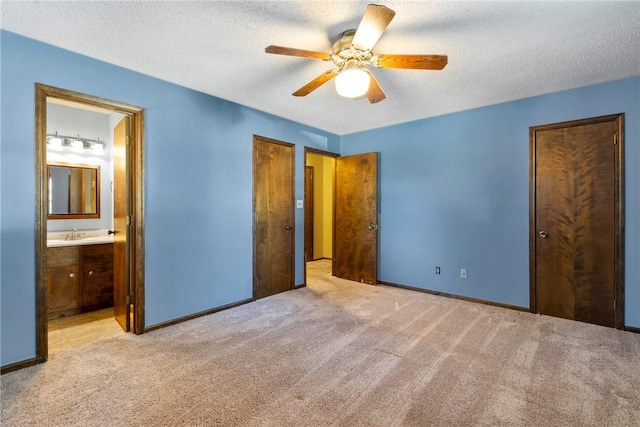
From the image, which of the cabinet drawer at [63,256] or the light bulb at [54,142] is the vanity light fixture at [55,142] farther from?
the cabinet drawer at [63,256]

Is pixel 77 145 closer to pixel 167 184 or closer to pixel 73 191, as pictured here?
pixel 73 191

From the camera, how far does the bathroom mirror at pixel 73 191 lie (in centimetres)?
369

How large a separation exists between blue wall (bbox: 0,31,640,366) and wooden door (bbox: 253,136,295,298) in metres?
0.14

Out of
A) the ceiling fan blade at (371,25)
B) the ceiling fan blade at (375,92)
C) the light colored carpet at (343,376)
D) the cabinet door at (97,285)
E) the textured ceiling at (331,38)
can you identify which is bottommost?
the light colored carpet at (343,376)

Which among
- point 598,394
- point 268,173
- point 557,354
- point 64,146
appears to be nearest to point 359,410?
point 598,394

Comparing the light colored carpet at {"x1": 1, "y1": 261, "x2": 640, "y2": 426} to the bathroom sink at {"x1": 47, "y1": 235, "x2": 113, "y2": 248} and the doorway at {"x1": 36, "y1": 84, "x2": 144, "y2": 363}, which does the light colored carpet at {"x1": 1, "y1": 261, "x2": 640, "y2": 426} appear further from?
the bathroom sink at {"x1": 47, "y1": 235, "x2": 113, "y2": 248}

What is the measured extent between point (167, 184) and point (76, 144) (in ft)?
6.26

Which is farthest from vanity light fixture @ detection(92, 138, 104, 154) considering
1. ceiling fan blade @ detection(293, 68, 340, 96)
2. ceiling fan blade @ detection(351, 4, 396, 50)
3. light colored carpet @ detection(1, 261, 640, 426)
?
ceiling fan blade @ detection(351, 4, 396, 50)

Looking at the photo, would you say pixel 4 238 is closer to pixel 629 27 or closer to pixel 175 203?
pixel 175 203

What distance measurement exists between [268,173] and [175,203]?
4.27ft

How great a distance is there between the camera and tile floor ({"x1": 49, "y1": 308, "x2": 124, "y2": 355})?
2.61 metres

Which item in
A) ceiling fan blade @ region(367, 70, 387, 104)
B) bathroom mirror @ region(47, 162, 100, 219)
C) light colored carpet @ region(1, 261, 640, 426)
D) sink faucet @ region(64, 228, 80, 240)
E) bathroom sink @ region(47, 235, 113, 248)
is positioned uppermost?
ceiling fan blade @ region(367, 70, 387, 104)

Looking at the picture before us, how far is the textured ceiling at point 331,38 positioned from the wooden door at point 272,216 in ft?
3.22

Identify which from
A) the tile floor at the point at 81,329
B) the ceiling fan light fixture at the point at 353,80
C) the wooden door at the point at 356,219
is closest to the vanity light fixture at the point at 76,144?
the tile floor at the point at 81,329
